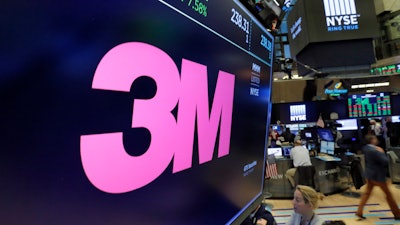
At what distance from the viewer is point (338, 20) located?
614cm

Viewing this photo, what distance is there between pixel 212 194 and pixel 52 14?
0.82 m

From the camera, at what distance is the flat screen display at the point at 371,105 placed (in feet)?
25.9

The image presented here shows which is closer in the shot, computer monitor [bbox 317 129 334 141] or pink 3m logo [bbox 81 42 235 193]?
pink 3m logo [bbox 81 42 235 193]

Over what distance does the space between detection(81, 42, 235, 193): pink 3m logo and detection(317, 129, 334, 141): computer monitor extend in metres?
7.08

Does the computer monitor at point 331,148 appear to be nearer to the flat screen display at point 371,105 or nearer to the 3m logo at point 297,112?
the 3m logo at point 297,112

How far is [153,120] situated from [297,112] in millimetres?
8125

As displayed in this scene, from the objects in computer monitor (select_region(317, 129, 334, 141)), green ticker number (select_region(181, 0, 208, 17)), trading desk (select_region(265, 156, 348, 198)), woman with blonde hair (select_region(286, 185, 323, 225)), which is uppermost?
green ticker number (select_region(181, 0, 208, 17))

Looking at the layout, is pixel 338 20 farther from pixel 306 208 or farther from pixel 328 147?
pixel 306 208

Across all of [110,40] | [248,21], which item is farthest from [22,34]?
[248,21]

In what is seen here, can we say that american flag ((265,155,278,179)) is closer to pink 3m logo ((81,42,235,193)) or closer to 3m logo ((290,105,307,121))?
3m logo ((290,105,307,121))

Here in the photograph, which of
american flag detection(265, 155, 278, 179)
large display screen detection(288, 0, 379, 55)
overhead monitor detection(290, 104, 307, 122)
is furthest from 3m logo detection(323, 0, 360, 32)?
american flag detection(265, 155, 278, 179)

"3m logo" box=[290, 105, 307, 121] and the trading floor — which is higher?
"3m logo" box=[290, 105, 307, 121]

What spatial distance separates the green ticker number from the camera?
2.87ft

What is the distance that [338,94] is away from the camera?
8062 millimetres
